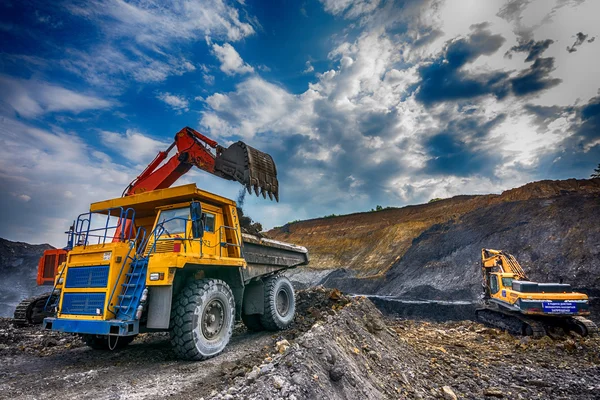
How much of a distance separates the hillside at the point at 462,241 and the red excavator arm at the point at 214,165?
1646 cm

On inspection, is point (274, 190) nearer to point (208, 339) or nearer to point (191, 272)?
point (191, 272)

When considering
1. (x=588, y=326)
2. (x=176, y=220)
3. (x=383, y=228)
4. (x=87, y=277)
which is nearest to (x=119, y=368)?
(x=87, y=277)

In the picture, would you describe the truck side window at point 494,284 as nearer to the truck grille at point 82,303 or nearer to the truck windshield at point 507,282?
the truck windshield at point 507,282

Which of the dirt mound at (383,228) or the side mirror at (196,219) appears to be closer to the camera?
the side mirror at (196,219)

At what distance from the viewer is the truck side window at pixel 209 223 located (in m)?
6.63

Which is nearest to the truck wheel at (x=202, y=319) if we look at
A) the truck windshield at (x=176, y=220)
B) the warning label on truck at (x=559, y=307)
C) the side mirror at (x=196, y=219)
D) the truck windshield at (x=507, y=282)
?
the side mirror at (x=196, y=219)

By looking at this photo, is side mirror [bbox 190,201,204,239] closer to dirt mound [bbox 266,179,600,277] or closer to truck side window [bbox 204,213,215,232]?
truck side window [bbox 204,213,215,232]

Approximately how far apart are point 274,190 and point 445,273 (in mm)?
18632

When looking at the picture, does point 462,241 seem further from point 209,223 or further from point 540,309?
point 209,223

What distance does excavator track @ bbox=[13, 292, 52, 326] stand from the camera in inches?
386

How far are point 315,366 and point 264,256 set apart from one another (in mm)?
3678

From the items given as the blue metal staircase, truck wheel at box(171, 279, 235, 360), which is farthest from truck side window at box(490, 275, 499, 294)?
the blue metal staircase

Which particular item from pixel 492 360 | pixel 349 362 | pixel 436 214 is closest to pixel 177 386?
pixel 349 362

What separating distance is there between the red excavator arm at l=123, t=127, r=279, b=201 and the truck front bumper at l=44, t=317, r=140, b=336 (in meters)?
4.17
